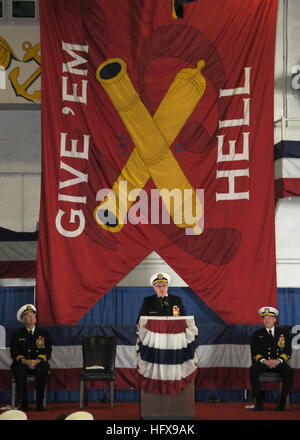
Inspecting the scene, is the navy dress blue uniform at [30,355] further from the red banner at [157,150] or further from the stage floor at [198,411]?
the red banner at [157,150]

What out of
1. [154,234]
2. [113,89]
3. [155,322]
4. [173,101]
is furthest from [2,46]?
[155,322]

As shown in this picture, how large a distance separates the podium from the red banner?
307 cm

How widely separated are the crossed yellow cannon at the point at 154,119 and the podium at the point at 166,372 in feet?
11.7

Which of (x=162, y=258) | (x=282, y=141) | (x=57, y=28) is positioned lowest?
(x=162, y=258)

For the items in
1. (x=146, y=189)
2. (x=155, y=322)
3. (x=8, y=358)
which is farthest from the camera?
(x=146, y=189)

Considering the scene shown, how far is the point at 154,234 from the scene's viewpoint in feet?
34.9

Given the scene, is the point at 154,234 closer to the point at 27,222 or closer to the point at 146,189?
the point at 146,189

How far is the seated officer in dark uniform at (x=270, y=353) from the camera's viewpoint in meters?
8.99

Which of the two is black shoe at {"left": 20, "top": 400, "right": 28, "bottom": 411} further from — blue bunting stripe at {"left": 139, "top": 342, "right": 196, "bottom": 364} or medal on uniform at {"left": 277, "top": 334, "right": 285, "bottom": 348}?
medal on uniform at {"left": 277, "top": 334, "right": 285, "bottom": 348}

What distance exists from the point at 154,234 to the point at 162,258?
16.0 inches

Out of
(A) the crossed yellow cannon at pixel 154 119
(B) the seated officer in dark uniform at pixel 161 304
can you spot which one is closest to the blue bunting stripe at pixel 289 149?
(A) the crossed yellow cannon at pixel 154 119

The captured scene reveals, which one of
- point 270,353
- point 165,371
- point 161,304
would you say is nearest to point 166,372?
point 165,371

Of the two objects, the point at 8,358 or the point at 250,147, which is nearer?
the point at 8,358

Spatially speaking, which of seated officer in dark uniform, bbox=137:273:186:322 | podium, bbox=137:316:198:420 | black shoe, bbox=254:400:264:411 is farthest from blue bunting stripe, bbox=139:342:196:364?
black shoe, bbox=254:400:264:411
